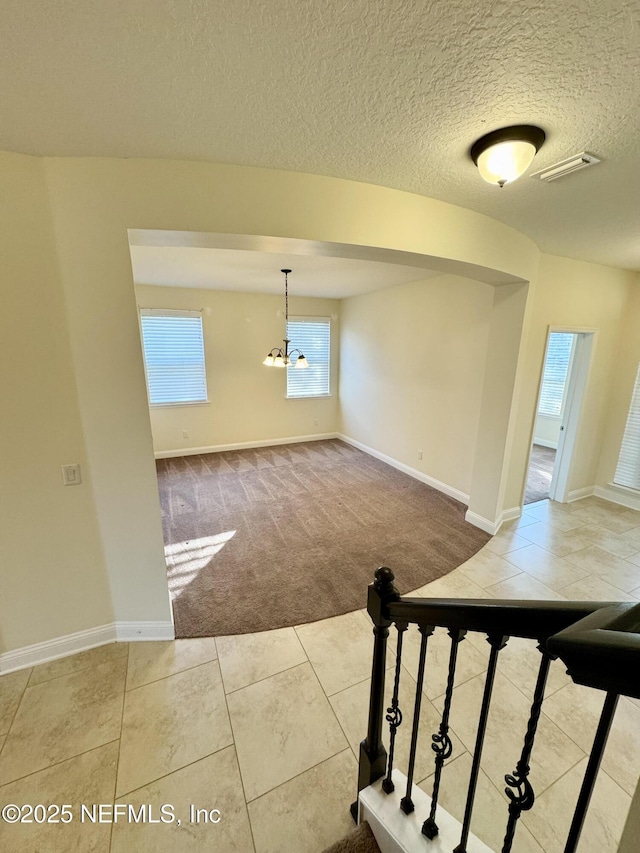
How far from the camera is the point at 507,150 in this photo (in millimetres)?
1428

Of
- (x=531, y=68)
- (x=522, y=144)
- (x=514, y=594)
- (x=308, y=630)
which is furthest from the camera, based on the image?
(x=514, y=594)

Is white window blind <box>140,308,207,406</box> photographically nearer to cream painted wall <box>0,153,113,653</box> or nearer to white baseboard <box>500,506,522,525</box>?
cream painted wall <box>0,153,113,653</box>

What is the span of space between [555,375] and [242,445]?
581cm

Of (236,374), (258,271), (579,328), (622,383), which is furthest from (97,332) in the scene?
(622,383)

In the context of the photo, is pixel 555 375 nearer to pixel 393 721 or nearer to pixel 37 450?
pixel 393 721

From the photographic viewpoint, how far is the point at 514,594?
2598 mm

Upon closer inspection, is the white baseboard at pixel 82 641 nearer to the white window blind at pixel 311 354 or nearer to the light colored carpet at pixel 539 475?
the light colored carpet at pixel 539 475

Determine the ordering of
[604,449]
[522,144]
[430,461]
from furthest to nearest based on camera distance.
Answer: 1. [430,461]
2. [604,449]
3. [522,144]

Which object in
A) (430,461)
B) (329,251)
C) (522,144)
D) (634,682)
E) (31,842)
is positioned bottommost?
(31,842)

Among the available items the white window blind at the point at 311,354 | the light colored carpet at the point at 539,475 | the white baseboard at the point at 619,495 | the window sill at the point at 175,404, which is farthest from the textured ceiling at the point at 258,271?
the white baseboard at the point at 619,495

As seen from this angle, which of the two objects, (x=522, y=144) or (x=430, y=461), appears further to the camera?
(x=430, y=461)

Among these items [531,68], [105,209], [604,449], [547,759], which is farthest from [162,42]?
[604,449]

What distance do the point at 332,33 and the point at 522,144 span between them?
924 millimetres

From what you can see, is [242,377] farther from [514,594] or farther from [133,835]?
[133,835]
